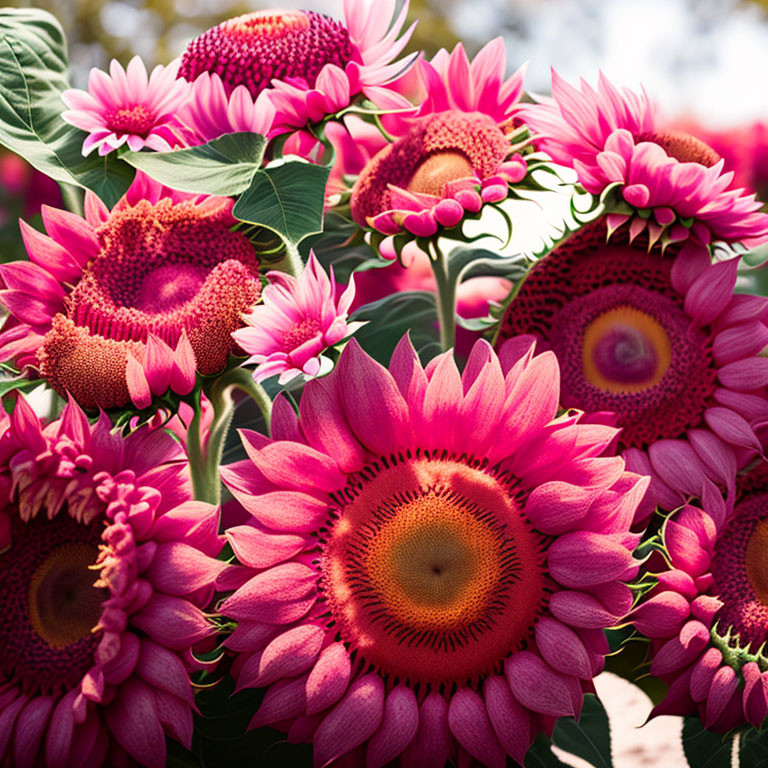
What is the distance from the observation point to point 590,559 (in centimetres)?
26

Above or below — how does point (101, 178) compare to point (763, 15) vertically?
above

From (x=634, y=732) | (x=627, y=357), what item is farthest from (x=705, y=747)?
(x=627, y=357)

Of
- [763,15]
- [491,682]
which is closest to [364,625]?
[491,682]

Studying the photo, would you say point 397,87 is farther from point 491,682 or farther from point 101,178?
point 491,682

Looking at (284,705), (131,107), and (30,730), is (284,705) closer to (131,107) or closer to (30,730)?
(30,730)

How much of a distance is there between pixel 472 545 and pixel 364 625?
1.5 inches

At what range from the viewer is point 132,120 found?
342mm

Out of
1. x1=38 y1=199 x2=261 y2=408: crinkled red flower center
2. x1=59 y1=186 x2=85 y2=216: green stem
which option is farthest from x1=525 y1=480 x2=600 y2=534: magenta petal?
x1=59 y1=186 x2=85 y2=216: green stem

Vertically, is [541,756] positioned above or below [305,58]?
below

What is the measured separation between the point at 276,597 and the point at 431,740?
0.06 meters

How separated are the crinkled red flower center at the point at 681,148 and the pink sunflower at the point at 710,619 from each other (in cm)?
13

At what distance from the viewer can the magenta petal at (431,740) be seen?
0.85 feet

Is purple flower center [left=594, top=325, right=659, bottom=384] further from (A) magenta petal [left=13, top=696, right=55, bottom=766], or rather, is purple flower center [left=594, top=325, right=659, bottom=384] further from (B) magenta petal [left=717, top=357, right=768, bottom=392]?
(A) magenta petal [left=13, top=696, right=55, bottom=766]

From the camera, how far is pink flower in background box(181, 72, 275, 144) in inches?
12.8
